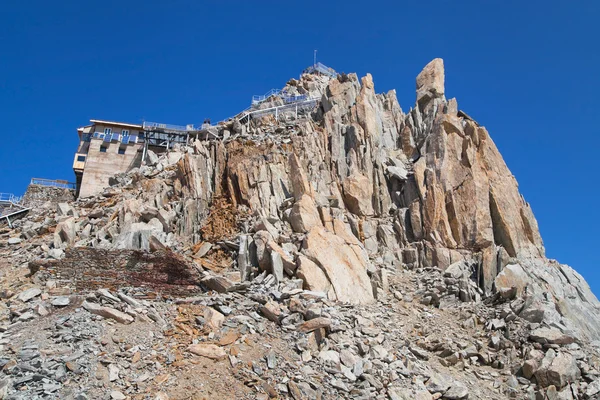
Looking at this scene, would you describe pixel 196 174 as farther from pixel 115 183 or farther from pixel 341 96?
pixel 341 96

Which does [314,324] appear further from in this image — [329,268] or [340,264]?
[340,264]

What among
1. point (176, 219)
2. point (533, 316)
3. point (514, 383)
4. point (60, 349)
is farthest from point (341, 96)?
point (60, 349)

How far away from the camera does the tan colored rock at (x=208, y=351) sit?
69.0 feet

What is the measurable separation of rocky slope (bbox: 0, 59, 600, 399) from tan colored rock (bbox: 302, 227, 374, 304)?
0.43 ft

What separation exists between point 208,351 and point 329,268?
1030 centimetres

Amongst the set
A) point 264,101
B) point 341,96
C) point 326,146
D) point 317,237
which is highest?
point 264,101

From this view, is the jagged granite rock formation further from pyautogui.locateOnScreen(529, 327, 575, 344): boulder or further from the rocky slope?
pyautogui.locateOnScreen(529, 327, 575, 344): boulder

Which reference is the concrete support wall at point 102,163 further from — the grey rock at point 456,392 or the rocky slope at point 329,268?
the grey rock at point 456,392

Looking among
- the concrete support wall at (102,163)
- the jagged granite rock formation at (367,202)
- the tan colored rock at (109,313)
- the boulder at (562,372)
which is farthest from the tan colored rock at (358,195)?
the concrete support wall at (102,163)

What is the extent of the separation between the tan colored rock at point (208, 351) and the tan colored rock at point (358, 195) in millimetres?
20373

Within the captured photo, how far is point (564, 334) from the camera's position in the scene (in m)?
27.5

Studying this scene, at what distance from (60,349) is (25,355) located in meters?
1.18

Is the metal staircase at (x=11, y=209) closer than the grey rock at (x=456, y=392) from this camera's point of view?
No

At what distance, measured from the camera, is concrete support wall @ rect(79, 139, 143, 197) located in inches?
2032
